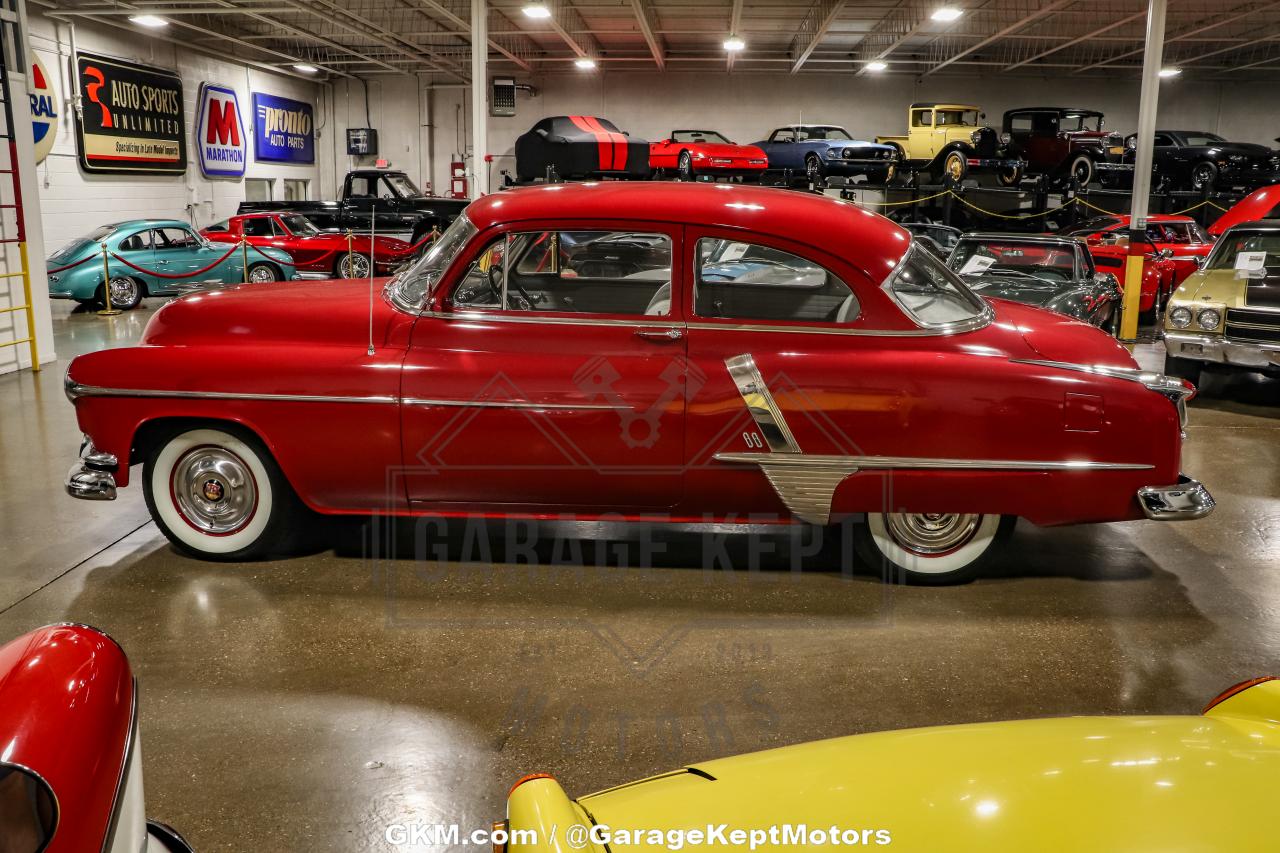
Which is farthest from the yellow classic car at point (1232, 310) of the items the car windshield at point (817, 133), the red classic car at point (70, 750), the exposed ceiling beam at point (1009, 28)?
the car windshield at point (817, 133)

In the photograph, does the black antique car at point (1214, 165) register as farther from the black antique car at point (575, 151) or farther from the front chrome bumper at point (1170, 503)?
the front chrome bumper at point (1170, 503)

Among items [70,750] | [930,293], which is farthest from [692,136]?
[70,750]

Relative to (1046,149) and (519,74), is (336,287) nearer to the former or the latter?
(1046,149)

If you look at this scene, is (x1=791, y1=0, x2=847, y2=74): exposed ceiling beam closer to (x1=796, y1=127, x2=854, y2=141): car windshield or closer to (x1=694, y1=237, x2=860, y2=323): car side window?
(x1=796, y1=127, x2=854, y2=141): car windshield

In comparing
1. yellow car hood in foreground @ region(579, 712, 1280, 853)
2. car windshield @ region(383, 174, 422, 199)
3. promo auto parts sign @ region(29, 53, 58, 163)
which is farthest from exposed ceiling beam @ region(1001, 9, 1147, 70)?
yellow car hood in foreground @ region(579, 712, 1280, 853)

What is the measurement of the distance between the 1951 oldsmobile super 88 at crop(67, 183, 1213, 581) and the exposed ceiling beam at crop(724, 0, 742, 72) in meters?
15.1

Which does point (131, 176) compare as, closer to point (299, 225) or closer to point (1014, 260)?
point (299, 225)

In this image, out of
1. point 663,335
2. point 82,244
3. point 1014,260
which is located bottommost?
point 663,335

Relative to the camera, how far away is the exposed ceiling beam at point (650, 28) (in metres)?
18.4

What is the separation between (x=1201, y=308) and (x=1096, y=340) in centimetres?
496

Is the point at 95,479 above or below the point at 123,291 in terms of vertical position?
below

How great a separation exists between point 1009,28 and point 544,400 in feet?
62.7

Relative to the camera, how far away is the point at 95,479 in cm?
420

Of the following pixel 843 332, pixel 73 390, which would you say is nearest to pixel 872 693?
pixel 843 332
